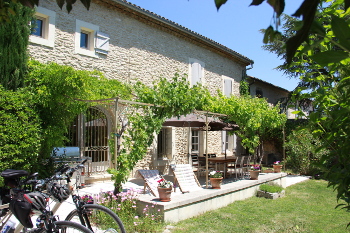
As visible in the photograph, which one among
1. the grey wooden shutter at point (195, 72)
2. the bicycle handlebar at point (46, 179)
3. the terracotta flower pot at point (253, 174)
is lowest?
the terracotta flower pot at point (253, 174)

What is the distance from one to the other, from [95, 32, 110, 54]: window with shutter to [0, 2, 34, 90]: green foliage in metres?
2.34

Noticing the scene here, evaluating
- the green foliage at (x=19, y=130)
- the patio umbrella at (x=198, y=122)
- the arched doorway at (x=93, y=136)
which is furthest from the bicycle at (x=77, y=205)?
the patio umbrella at (x=198, y=122)

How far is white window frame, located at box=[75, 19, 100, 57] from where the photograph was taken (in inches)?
342

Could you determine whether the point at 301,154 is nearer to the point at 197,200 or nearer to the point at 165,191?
the point at 197,200

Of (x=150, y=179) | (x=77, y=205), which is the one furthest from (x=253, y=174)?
(x=77, y=205)

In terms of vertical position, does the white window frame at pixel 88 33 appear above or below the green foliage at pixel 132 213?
above

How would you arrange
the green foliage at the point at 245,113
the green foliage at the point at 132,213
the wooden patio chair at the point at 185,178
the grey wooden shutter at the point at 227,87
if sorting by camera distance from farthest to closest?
the grey wooden shutter at the point at 227,87, the green foliage at the point at 245,113, the wooden patio chair at the point at 185,178, the green foliage at the point at 132,213

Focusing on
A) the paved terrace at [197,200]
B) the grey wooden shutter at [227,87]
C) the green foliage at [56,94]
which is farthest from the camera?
the grey wooden shutter at [227,87]

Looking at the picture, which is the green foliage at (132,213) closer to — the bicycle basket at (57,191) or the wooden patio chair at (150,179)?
the wooden patio chair at (150,179)

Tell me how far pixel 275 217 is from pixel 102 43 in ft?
22.1

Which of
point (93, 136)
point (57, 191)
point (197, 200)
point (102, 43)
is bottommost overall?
point (197, 200)

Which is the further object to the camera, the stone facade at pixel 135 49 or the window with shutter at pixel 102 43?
the window with shutter at pixel 102 43

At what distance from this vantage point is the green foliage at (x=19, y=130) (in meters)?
6.11

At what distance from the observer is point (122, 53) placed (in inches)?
392
